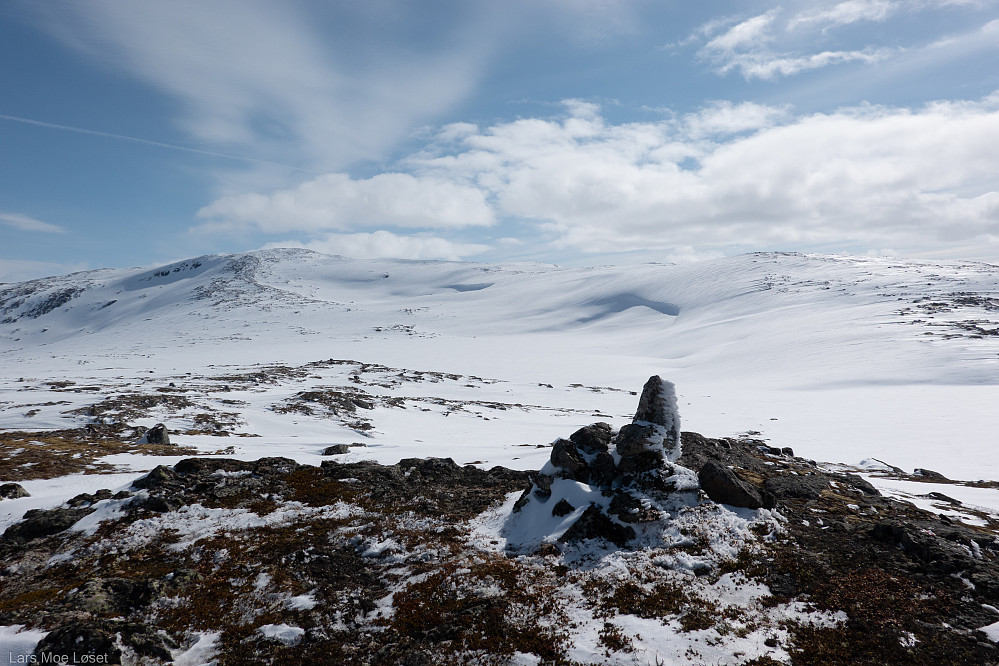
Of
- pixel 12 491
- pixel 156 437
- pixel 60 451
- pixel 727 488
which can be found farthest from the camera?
pixel 156 437

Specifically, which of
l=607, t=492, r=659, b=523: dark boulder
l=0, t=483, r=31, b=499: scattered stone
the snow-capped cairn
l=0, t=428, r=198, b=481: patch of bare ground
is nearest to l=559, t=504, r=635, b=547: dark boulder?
the snow-capped cairn

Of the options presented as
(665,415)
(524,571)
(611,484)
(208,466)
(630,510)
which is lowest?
(524,571)

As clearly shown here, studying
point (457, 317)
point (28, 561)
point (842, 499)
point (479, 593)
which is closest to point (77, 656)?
point (28, 561)

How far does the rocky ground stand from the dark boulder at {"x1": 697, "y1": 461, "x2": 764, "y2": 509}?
0.06 m

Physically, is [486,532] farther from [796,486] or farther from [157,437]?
[157,437]

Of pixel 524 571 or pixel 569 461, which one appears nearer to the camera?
pixel 524 571

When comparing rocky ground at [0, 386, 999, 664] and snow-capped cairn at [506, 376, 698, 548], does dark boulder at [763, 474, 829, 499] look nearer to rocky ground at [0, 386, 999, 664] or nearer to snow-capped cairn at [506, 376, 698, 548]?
rocky ground at [0, 386, 999, 664]

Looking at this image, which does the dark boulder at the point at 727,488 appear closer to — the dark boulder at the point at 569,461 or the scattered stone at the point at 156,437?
the dark boulder at the point at 569,461

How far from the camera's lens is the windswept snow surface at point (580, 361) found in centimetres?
3234

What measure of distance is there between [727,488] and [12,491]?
83.2 feet

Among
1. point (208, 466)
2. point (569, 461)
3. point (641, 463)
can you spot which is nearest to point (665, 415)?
point (641, 463)

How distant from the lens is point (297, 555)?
1370 cm

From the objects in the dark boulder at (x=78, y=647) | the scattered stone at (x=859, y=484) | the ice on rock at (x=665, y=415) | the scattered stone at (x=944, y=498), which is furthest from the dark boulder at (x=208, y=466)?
the scattered stone at (x=944, y=498)

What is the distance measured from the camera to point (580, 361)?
8406 cm
